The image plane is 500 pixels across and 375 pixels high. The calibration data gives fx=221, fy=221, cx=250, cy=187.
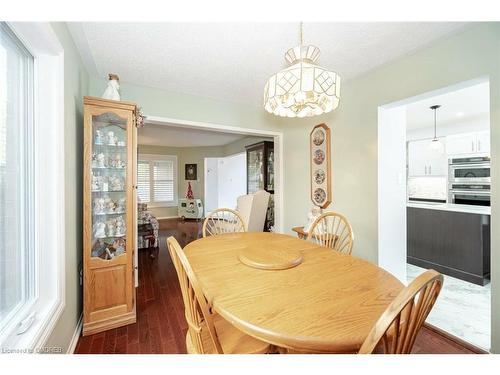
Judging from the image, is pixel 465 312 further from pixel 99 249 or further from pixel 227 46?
pixel 99 249

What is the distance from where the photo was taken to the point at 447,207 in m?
3.09

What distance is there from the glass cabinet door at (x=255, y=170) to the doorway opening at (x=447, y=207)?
101 inches

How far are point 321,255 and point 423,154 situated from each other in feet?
16.5

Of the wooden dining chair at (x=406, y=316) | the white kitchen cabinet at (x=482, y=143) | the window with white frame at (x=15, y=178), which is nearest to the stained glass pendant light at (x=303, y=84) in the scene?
the wooden dining chair at (x=406, y=316)

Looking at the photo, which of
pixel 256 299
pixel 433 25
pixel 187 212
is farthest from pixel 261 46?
pixel 187 212

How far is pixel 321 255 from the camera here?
59.8 inches

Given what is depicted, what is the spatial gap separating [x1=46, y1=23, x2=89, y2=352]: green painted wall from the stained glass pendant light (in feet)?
4.47

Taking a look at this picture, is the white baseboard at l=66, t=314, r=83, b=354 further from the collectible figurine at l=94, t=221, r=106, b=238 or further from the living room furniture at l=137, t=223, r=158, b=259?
the living room furniture at l=137, t=223, r=158, b=259

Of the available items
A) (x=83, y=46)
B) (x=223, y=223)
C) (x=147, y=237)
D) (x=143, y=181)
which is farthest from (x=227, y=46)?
(x=143, y=181)

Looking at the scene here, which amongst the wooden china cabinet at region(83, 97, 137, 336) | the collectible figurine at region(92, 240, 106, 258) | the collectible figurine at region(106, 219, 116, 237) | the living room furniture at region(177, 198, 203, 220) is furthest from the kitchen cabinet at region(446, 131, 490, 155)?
the living room furniture at region(177, 198, 203, 220)

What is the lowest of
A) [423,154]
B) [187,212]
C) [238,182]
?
[187,212]

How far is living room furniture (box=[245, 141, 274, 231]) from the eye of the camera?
4.59 metres

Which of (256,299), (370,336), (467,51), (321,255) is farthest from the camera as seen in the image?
(467,51)
